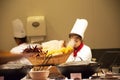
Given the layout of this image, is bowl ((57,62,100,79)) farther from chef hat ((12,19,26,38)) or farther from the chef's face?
chef hat ((12,19,26,38))

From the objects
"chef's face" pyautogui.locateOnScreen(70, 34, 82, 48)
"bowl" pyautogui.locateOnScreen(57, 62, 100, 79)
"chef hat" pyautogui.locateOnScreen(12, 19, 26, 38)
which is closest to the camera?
"bowl" pyautogui.locateOnScreen(57, 62, 100, 79)

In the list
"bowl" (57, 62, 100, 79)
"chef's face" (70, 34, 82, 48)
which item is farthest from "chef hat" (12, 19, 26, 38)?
"bowl" (57, 62, 100, 79)

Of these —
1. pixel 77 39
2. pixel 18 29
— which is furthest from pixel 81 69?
pixel 18 29

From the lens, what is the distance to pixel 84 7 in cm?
407

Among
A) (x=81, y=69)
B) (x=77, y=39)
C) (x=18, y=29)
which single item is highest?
(x=18, y=29)

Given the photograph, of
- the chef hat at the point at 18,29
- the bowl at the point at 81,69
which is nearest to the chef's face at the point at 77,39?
the chef hat at the point at 18,29

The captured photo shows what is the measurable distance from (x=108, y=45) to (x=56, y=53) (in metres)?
2.47

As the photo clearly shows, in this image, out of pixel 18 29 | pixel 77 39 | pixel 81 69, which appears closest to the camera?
pixel 81 69


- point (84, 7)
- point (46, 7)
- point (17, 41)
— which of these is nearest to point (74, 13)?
point (84, 7)

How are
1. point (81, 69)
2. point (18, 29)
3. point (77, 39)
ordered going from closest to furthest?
point (81, 69) < point (77, 39) < point (18, 29)

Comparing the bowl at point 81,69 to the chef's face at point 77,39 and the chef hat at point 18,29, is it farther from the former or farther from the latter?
the chef hat at point 18,29

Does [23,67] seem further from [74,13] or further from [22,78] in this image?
[74,13]

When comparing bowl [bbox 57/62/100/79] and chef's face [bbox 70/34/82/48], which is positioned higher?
chef's face [bbox 70/34/82/48]

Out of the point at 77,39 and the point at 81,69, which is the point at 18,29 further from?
the point at 81,69
